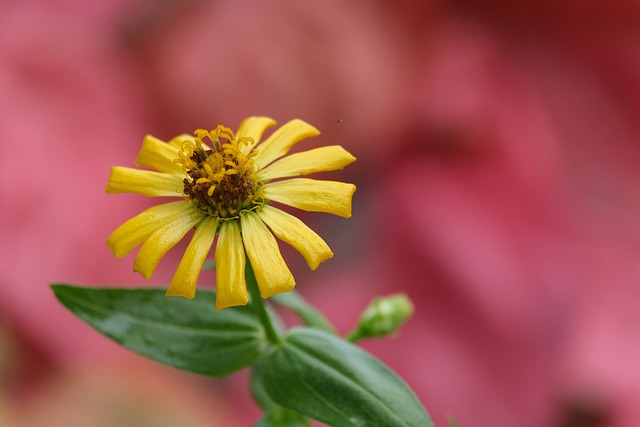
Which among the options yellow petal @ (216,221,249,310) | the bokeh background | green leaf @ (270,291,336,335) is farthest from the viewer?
the bokeh background

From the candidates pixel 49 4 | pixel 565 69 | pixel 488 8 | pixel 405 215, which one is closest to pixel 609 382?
pixel 405 215

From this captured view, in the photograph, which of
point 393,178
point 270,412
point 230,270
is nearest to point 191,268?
point 230,270

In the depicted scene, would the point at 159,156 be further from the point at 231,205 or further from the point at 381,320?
the point at 381,320

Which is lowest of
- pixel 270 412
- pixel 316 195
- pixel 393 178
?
pixel 270 412

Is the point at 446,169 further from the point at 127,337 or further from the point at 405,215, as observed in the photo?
the point at 127,337

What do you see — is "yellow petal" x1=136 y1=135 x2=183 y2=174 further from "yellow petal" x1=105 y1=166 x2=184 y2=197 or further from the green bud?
the green bud

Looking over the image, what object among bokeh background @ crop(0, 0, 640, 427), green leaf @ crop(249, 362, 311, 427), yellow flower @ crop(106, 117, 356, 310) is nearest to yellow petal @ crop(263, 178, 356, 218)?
yellow flower @ crop(106, 117, 356, 310)
